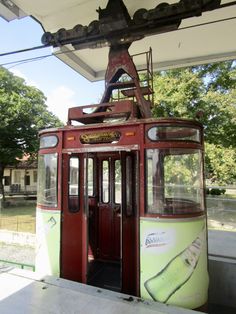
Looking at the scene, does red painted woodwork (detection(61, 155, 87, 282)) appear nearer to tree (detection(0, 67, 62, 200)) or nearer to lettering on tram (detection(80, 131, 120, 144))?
lettering on tram (detection(80, 131, 120, 144))

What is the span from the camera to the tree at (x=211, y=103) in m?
9.80

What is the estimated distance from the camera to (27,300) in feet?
9.16

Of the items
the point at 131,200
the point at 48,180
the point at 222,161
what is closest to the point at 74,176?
the point at 48,180

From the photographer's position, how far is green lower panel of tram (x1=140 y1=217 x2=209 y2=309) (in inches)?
121

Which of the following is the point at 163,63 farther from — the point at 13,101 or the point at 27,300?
the point at 13,101

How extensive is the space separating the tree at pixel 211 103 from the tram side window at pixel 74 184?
22.6ft

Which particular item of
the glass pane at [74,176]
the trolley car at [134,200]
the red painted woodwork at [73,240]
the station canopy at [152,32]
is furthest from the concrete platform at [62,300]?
the station canopy at [152,32]

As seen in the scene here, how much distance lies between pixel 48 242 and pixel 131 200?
4.15 ft

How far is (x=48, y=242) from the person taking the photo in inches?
149

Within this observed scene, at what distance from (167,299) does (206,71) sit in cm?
938

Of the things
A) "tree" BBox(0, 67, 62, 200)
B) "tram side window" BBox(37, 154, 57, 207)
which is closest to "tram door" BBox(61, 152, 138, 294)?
"tram side window" BBox(37, 154, 57, 207)

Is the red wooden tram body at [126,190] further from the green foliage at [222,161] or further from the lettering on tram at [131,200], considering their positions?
the green foliage at [222,161]

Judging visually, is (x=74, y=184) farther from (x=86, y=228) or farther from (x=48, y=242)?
(x=48, y=242)

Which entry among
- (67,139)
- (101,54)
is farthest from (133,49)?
(67,139)
